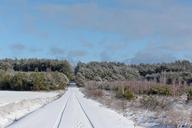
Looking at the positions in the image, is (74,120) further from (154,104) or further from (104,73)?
(104,73)

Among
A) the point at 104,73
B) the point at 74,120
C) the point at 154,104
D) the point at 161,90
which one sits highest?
the point at 104,73

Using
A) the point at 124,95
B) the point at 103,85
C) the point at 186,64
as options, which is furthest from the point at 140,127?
the point at 186,64

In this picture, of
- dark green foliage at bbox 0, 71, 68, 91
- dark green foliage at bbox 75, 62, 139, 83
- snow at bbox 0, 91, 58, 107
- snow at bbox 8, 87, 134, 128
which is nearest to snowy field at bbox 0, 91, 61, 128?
snow at bbox 0, 91, 58, 107

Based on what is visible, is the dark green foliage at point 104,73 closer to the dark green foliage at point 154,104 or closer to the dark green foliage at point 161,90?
the dark green foliage at point 161,90

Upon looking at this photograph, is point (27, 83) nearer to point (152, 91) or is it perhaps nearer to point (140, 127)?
point (152, 91)

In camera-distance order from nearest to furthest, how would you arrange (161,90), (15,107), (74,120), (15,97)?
(74,120) < (15,107) < (161,90) < (15,97)

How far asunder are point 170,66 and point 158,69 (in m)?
7.96

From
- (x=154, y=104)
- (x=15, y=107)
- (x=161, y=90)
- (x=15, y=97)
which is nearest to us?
(x=154, y=104)

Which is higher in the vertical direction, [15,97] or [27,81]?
[27,81]

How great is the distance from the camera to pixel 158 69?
6383 inches

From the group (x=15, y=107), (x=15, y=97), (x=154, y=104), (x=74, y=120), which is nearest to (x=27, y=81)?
(x=15, y=97)

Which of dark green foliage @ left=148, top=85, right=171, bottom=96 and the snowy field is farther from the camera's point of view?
dark green foliage @ left=148, top=85, right=171, bottom=96

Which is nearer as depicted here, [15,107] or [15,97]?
[15,107]

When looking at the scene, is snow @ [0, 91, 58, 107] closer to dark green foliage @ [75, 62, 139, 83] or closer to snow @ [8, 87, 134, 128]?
snow @ [8, 87, 134, 128]
